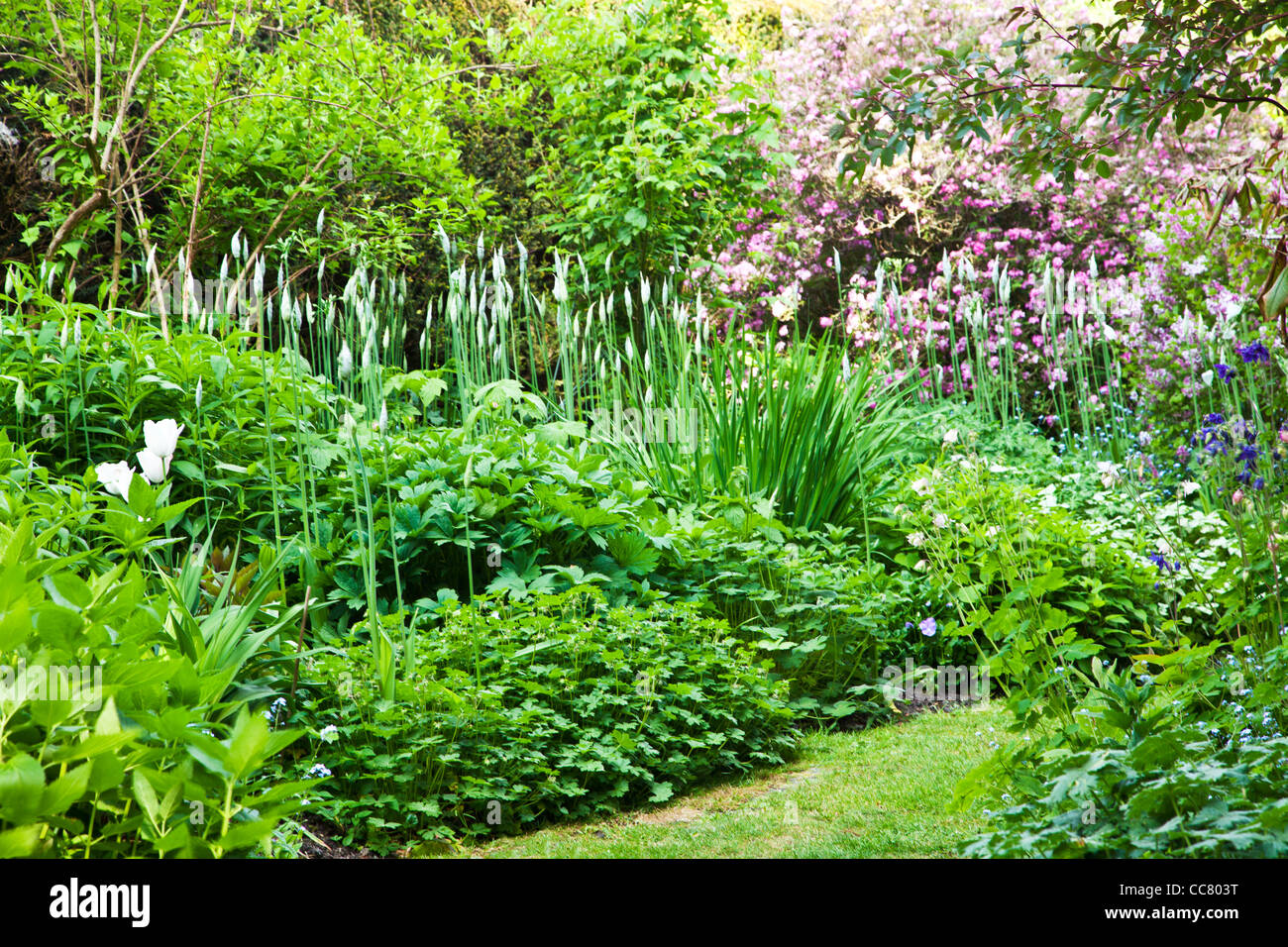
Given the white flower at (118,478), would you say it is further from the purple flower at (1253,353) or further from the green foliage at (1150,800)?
the purple flower at (1253,353)

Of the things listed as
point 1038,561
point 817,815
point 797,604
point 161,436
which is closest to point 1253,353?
point 1038,561

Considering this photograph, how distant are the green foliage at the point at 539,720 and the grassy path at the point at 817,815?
10 cm

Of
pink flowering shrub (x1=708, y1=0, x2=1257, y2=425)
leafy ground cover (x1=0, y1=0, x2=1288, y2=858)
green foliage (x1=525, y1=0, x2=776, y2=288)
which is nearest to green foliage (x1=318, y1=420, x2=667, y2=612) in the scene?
leafy ground cover (x1=0, y1=0, x2=1288, y2=858)

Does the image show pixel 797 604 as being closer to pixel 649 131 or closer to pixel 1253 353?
pixel 1253 353

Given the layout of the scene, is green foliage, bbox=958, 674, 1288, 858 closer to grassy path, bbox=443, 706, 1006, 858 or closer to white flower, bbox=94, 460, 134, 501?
grassy path, bbox=443, 706, 1006, 858

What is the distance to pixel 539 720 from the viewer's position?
9.56ft

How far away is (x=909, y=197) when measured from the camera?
10.3 metres

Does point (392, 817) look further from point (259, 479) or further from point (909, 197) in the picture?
point (909, 197)

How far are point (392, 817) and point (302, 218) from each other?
5.36m

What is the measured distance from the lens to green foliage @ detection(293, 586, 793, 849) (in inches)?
103

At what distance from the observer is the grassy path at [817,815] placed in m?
2.53

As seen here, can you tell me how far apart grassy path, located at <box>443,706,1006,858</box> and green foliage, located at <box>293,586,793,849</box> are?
0.10m

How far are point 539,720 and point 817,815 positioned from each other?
0.84 metres

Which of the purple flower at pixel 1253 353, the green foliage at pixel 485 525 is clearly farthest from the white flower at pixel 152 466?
the purple flower at pixel 1253 353
